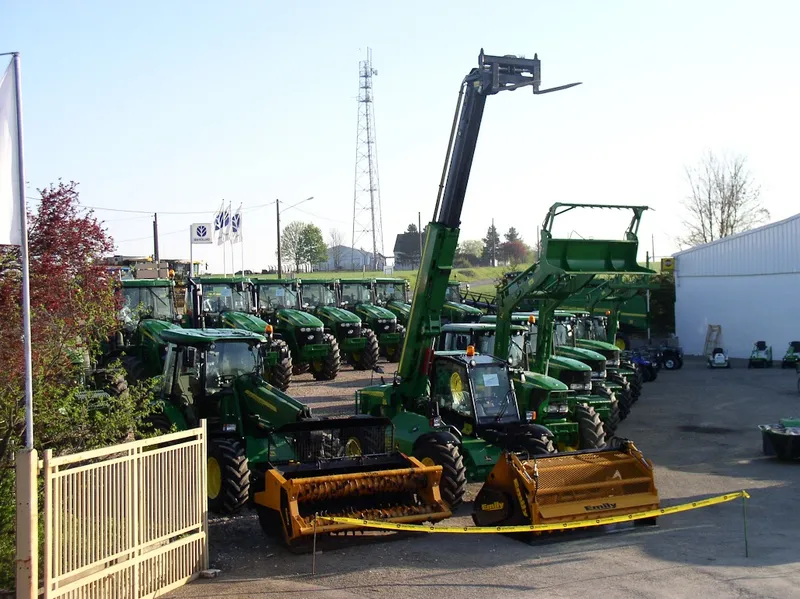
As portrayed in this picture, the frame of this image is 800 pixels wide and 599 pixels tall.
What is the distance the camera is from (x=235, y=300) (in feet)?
77.8

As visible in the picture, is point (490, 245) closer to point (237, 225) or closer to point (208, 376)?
point (237, 225)

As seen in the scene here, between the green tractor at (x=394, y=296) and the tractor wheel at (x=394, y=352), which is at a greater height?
the green tractor at (x=394, y=296)

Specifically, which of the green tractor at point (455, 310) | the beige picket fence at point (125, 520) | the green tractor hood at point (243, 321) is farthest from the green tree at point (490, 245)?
the beige picket fence at point (125, 520)

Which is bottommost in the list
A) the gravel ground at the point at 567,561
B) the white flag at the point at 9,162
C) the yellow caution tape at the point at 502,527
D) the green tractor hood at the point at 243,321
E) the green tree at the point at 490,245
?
the gravel ground at the point at 567,561

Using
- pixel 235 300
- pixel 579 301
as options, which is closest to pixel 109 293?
pixel 235 300

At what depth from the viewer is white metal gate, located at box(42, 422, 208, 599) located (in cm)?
707

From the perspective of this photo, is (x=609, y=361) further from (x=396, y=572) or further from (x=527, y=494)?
(x=396, y=572)

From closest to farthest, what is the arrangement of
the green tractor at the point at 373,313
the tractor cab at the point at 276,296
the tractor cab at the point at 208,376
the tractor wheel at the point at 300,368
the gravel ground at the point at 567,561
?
the gravel ground at the point at 567,561, the tractor cab at the point at 208,376, the tractor wheel at the point at 300,368, the tractor cab at the point at 276,296, the green tractor at the point at 373,313

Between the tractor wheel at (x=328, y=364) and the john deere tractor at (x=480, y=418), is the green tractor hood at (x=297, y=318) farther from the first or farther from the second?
the john deere tractor at (x=480, y=418)

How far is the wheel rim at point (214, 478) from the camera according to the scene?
10734 mm

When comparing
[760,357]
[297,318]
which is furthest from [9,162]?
[760,357]

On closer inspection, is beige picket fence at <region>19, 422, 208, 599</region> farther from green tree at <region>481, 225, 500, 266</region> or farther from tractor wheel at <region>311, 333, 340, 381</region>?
green tree at <region>481, 225, 500, 266</region>

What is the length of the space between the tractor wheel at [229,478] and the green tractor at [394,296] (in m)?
18.1

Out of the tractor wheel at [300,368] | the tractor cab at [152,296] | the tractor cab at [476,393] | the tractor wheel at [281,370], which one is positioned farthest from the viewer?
the tractor wheel at [300,368]
